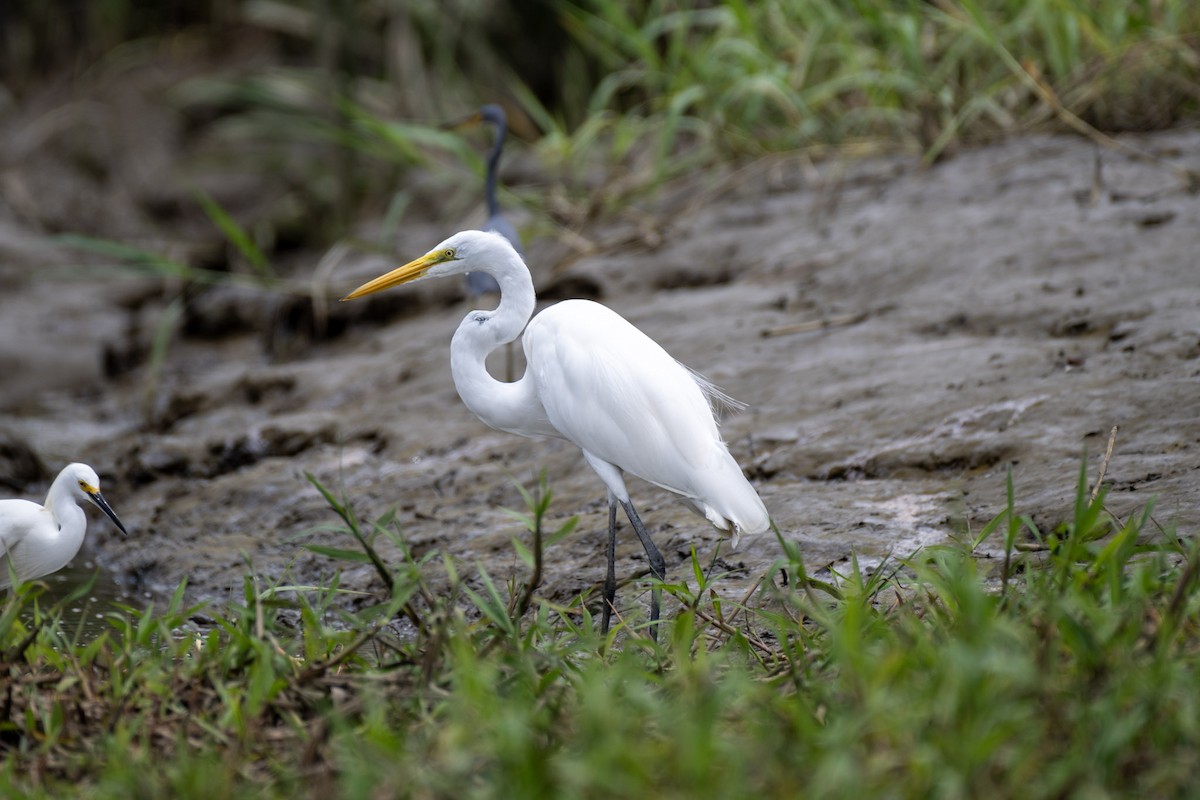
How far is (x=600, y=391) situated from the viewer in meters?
3.12

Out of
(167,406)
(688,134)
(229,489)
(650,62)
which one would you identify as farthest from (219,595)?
(688,134)

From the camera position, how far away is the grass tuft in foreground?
5.91ft

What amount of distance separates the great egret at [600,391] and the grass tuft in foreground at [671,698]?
1.16ft

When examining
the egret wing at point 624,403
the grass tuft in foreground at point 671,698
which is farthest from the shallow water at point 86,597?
the egret wing at point 624,403

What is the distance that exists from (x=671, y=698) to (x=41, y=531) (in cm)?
178

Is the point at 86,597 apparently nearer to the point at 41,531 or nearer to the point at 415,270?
the point at 41,531

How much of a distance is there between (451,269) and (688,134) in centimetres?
420

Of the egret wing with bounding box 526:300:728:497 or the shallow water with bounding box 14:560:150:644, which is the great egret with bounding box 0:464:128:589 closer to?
the shallow water with bounding box 14:560:150:644

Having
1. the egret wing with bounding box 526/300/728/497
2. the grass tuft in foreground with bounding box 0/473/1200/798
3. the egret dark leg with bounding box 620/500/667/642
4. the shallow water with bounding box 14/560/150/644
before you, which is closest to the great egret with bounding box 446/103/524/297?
the egret wing with bounding box 526/300/728/497

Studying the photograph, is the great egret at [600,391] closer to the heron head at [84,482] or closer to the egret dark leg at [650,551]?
the egret dark leg at [650,551]

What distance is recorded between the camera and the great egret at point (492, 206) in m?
5.11

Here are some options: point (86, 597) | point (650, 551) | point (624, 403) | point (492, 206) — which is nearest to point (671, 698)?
point (650, 551)

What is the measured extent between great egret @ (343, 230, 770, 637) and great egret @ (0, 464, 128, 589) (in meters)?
0.95

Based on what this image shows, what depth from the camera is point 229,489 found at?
181 inches
